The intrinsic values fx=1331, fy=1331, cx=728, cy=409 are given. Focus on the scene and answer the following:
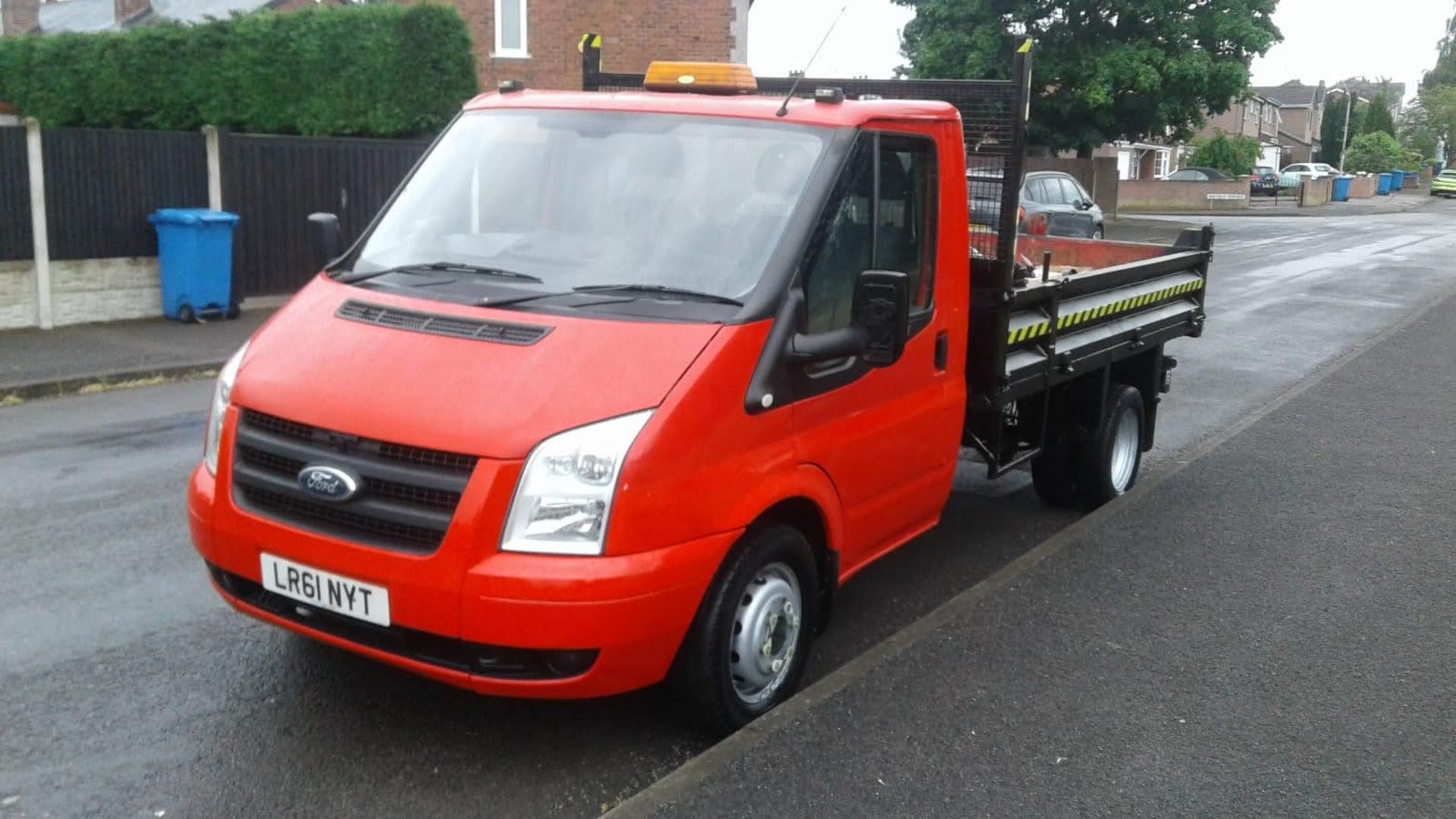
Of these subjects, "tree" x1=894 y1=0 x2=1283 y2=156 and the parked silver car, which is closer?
the parked silver car

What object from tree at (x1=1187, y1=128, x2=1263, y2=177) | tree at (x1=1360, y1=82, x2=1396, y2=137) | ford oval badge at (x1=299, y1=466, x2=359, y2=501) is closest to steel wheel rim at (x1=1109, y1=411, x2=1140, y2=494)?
ford oval badge at (x1=299, y1=466, x2=359, y2=501)

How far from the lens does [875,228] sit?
4.84 m

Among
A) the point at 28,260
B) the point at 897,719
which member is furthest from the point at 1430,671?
the point at 28,260

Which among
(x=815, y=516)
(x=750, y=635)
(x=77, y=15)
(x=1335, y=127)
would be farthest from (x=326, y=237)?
(x=1335, y=127)

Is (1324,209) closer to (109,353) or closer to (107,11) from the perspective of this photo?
(107,11)

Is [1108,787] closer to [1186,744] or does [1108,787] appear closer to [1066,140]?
[1186,744]

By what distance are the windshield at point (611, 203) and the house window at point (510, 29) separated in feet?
63.8

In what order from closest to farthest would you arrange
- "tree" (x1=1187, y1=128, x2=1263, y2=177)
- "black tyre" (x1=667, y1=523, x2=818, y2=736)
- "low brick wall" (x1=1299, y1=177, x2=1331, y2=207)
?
1. "black tyre" (x1=667, y1=523, x2=818, y2=736)
2. "low brick wall" (x1=1299, y1=177, x2=1331, y2=207)
3. "tree" (x1=1187, y1=128, x2=1263, y2=177)

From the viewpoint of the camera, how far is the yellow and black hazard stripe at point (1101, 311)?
6.16 meters

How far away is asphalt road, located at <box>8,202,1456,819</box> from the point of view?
13.1ft

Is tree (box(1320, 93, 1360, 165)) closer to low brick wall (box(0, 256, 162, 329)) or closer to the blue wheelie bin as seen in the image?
the blue wheelie bin

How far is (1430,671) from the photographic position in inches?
198

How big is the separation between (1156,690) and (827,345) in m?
1.71

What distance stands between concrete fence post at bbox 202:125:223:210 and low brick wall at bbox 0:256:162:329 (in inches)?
39.7
